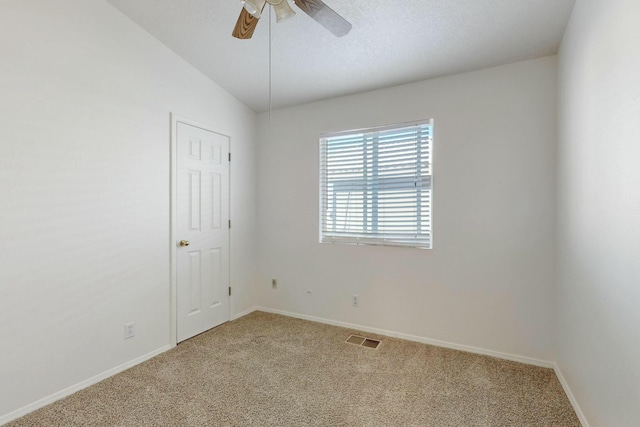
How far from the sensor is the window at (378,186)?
3000mm

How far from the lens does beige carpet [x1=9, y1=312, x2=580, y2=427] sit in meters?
1.89

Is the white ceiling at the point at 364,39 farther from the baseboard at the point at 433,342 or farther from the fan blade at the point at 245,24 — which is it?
the baseboard at the point at 433,342

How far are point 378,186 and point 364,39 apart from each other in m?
1.39

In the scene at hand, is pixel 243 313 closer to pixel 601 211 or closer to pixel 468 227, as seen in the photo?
pixel 468 227

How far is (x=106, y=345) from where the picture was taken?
240 cm

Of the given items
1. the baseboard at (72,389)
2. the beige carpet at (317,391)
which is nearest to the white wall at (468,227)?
the beige carpet at (317,391)

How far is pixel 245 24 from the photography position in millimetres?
1772

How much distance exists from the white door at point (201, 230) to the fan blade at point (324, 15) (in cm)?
183

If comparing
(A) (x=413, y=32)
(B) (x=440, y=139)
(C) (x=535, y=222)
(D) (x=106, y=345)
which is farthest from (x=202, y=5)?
(C) (x=535, y=222)

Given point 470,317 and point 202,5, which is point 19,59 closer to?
point 202,5

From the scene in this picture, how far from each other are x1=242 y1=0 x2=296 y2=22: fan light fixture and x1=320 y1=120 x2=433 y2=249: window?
5.67 ft

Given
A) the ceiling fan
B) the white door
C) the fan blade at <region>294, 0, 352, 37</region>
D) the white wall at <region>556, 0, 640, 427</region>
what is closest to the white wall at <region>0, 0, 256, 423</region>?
the white door

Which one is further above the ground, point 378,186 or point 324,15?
point 324,15

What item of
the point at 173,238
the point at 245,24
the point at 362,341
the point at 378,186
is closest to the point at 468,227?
the point at 378,186
